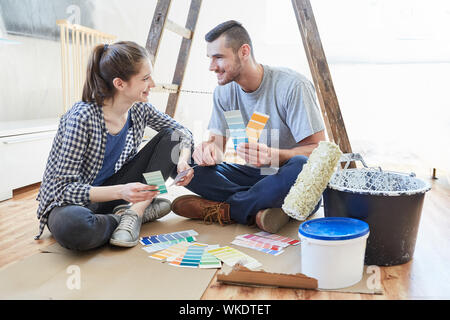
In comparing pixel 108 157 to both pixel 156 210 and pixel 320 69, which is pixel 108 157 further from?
pixel 320 69

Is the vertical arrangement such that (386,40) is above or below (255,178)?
above

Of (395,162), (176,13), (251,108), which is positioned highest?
(176,13)

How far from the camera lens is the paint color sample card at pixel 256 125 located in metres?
1.72

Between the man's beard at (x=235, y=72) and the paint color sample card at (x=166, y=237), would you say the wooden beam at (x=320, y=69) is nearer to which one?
the man's beard at (x=235, y=72)

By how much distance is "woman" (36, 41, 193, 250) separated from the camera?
57.1 inches

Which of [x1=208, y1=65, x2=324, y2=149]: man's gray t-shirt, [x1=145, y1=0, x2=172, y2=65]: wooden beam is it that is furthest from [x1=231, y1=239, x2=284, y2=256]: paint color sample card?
[x1=145, y1=0, x2=172, y2=65]: wooden beam

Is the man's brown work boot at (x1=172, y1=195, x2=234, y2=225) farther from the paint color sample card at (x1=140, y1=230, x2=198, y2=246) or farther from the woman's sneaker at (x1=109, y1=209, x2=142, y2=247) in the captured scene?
the woman's sneaker at (x1=109, y1=209, x2=142, y2=247)

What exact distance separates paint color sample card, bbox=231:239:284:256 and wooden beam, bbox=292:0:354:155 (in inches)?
35.5

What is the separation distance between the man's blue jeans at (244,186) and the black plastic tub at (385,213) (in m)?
0.23

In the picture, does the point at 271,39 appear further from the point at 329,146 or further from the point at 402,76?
the point at 329,146
